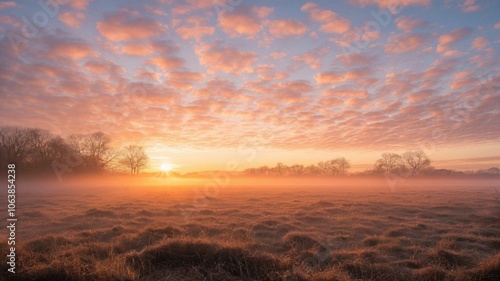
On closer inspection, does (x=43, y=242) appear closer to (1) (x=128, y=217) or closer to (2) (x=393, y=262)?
(1) (x=128, y=217)

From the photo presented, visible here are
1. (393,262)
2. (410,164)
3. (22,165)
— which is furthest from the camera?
(410,164)

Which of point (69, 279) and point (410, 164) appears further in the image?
point (410, 164)

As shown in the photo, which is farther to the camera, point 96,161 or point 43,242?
point 96,161

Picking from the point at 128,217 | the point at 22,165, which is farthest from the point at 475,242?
the point at 22,165

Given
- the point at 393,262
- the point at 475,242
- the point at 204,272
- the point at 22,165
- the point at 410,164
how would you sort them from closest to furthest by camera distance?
the point at 204,272 < the point at 393,262 < the point at 475,242 < the point at 22,165 < the point at 410,164

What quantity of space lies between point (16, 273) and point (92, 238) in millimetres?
5470

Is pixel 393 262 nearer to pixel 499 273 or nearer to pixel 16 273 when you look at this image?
pixel 499 273

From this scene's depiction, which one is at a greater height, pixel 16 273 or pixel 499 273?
pixel 16 273

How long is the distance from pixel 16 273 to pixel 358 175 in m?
143

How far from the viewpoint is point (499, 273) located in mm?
7852

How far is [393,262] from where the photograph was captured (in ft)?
31.4

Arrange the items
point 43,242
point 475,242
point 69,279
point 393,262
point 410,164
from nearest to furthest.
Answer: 1. point 69,279
2. point 393,262
3. point 43,242
4. point 475,242
5. point 410,164

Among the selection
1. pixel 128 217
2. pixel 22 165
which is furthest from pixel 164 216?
pixel 22 165

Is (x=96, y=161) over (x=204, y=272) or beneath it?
over
